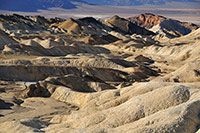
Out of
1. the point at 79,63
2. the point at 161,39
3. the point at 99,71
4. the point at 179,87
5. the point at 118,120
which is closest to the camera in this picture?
the point at 118,120

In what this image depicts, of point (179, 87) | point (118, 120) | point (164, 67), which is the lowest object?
point (164, 67)

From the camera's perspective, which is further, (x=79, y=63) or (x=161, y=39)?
(x=161, y=39)

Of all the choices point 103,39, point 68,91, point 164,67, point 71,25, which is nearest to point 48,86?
point 68,91

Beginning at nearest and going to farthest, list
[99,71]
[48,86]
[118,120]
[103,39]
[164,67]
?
[118,120], [48,86], [99,71], [164,67], [103,39]

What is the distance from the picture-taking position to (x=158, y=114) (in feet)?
36.1

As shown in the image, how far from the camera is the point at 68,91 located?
23.1 m

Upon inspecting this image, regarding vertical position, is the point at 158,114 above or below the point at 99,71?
above

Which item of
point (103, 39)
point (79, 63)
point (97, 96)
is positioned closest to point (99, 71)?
point (79, 63)

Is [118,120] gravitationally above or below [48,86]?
above

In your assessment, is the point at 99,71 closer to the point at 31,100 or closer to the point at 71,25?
the point at 31,100

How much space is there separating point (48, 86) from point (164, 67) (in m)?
27.8

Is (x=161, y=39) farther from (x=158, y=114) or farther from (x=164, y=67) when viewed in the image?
(x=158, y=114)

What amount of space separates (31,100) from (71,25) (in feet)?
297

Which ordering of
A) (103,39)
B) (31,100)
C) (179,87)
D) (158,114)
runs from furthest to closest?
1. (103,39)
2. (31,100)
3. (179,87)
4. (158,114)
